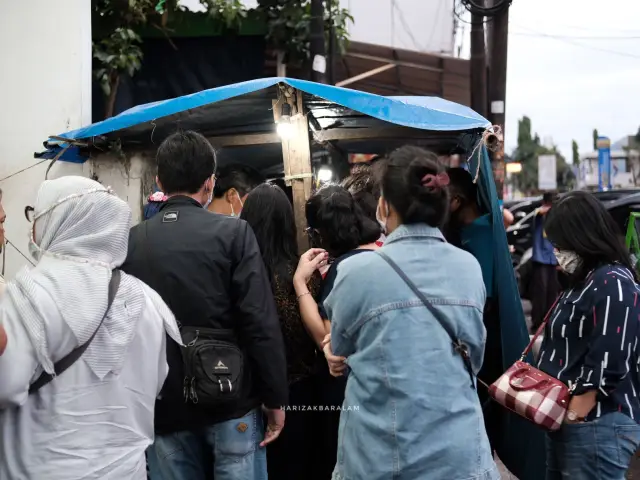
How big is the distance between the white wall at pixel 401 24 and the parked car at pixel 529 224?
337 cm

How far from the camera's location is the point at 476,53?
28.4ft

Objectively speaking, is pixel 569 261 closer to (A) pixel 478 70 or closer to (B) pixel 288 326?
(B) pixel 288 326

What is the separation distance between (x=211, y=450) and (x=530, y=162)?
6283 cm

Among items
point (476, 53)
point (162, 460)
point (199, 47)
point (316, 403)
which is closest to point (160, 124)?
point (316, 403)

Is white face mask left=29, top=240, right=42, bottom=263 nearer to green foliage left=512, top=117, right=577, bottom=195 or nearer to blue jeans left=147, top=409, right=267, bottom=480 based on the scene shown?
blue jeans left=147, top=409, right=267, bottom=480

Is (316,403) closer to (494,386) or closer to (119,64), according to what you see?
(494,386)

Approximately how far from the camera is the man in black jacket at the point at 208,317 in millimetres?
2521

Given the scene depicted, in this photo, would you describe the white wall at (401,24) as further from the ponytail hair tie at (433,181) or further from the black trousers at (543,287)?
the ponytail hair tie at (433,181)

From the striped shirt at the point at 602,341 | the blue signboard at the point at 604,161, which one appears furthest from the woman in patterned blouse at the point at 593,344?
the blue signboard at the point at 604,161

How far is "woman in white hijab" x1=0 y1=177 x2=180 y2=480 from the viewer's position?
5.83 feet

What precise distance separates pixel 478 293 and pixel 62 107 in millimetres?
4092

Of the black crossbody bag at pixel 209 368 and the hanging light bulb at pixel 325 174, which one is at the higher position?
the hanging light bulb at pixel 325 174

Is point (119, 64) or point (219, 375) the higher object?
point (119, 64)

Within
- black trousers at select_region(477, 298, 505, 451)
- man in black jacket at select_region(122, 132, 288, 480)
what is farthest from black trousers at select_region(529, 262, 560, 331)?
man in black jacket at select_region(122, 132, 288, 480)
